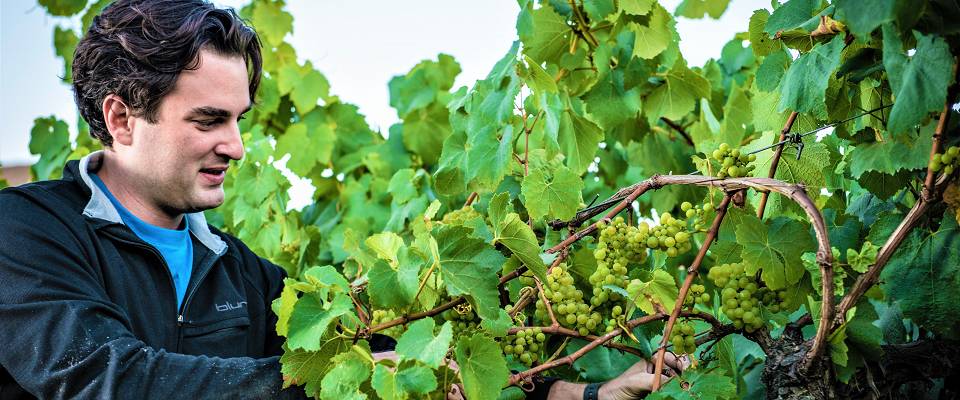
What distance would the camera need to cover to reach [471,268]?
5.00 feet

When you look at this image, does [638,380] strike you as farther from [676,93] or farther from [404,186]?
[404,186]

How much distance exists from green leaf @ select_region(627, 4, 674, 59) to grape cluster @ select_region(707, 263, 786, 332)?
3.04 feet

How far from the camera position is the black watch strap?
1.77 metres

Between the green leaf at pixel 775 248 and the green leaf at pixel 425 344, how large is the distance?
1.64ft

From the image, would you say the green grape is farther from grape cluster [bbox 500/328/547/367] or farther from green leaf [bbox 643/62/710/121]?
green leaf [bbox 643/62/710/121]

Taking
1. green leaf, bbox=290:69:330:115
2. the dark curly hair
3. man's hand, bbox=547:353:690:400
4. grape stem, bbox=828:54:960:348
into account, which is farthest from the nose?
green leaf, bbox=290:69:330:115

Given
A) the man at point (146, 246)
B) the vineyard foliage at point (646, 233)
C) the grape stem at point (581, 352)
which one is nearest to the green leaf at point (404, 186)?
the vineyard foliage at point (646, 233)

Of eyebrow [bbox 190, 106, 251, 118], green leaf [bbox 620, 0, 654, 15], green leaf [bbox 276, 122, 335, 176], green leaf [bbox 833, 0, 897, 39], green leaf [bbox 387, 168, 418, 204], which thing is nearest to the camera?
green leaf [bbox 833, 0, 897, 39]

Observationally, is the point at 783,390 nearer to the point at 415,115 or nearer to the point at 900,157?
the point at 900,157

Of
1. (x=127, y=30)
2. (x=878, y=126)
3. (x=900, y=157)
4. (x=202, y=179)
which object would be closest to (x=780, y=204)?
(x=878, y=126)

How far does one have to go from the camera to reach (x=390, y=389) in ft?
4.47

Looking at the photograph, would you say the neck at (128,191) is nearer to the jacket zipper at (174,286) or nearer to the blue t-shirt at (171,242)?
the blue t-shirt at (171,242)

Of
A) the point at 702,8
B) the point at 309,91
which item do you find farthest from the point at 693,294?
the point at 309,91

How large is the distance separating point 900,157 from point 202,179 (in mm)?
1350
